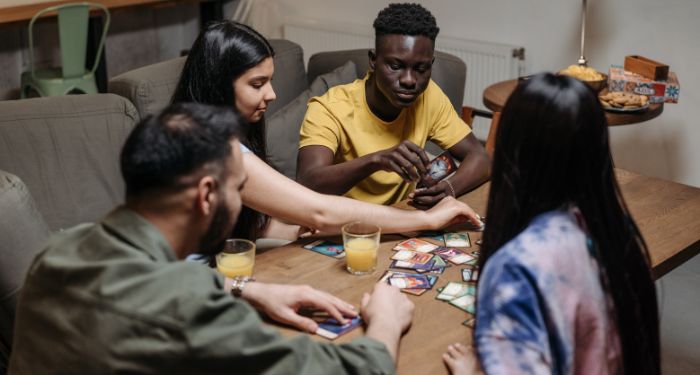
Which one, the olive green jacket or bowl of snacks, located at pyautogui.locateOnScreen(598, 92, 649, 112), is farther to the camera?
bowl of snacks, located at pyautogui.locateOnScreen(598, 92, 649, 112)

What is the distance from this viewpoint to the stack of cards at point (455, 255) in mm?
1925

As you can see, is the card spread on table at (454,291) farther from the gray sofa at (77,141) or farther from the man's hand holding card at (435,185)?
the gray sofa at (77,141)

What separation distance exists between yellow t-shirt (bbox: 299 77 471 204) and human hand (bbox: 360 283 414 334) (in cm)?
85

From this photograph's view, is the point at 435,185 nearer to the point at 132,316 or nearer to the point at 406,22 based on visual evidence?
the point at 406,22

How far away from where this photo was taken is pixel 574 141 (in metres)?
1.31

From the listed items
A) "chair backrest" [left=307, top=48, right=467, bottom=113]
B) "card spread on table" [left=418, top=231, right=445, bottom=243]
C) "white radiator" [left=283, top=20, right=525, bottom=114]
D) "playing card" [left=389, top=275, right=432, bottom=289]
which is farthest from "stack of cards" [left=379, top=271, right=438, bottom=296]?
"white radiator" [left=283, top=20, right=525, bottom=114]

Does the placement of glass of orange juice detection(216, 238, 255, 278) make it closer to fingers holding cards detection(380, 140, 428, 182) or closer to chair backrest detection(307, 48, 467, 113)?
fingers holding cards detection(380, 140, 428, 182)

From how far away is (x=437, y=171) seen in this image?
7.57ft

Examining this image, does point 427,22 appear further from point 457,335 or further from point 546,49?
point 546,49

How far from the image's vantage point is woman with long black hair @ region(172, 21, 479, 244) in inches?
79.0

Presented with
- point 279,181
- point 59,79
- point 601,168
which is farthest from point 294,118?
point 59,79

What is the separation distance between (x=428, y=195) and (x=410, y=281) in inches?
19.8

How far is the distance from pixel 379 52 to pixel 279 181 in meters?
0.71

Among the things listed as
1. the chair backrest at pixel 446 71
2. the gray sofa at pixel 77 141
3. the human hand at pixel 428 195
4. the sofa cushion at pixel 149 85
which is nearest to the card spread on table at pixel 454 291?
the human hand at pixel 428 195
